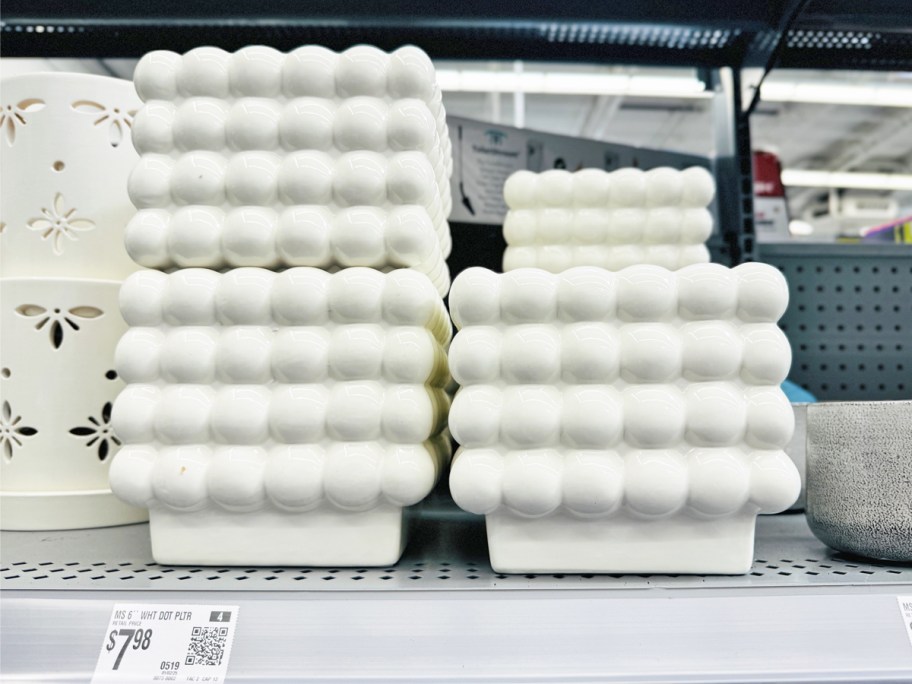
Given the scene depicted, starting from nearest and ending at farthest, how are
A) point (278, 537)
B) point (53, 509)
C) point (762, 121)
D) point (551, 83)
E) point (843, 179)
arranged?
point (278, 537) → point (53, 509) → point (551, 83) → point (762, 121) → point (843, 179)

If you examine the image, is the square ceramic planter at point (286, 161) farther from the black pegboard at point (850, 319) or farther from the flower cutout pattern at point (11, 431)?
the black pegboard at point (850, 319)

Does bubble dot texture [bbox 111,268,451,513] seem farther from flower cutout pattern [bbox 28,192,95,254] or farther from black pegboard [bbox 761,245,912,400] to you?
black pegboard [bbox 761,245,912,400]

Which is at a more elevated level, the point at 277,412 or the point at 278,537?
the point at 277,412

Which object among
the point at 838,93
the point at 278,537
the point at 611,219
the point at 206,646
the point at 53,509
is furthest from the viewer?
the point at 838,93

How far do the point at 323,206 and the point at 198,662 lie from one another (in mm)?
350

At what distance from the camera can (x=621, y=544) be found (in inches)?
20.0

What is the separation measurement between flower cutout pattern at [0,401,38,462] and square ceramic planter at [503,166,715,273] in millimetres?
569

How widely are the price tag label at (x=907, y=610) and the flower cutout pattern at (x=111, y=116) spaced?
2.76 ft

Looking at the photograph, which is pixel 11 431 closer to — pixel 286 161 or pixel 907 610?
pixel 286 161

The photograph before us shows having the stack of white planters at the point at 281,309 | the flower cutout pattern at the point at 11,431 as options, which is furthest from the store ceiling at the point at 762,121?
the flower cutout pattern at the point at 11,431

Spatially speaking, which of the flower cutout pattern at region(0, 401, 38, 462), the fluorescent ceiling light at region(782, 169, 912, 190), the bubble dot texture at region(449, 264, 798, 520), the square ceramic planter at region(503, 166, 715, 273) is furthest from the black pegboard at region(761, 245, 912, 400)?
the fluorescent ceiling light at region(782, 169, 912, 190)

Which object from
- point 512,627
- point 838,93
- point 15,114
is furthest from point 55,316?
point 838,93

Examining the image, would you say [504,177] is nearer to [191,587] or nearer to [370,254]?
[370,254]

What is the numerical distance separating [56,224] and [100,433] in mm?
234
